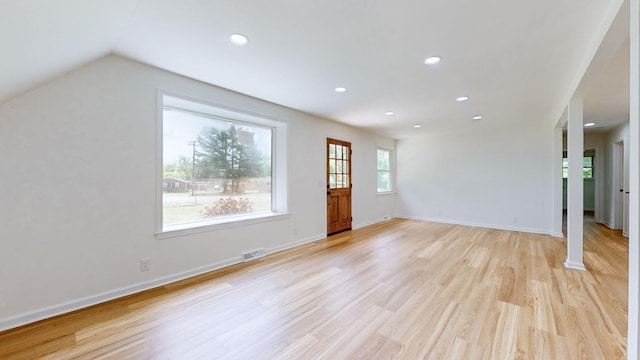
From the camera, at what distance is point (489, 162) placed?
6.09 metres

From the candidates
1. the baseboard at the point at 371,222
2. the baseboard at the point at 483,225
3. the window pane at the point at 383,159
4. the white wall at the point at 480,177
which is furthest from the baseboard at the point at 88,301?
the white wall at the point at 480,177

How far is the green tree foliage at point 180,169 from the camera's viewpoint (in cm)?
315

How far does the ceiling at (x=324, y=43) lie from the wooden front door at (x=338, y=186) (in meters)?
2.00

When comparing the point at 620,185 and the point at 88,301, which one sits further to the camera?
the point at 620,185

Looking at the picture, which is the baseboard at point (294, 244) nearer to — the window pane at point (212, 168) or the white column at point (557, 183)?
the window pane at point (212, 168)

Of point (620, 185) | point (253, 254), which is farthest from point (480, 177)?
point (253, 254)

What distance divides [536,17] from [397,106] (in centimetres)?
231

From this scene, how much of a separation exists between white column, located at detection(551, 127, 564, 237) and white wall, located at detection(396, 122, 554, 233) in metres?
0.15

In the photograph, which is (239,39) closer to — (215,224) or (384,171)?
(215,224)

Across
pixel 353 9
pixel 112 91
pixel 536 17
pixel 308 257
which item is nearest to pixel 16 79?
pixel 112 91

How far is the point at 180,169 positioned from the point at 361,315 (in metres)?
2.73

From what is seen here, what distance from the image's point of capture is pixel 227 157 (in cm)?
378

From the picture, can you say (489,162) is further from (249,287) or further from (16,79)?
(16,79)

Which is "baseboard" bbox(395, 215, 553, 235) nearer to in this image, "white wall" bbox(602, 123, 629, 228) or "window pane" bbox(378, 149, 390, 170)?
"window pane" bbox(378, 149, 390, 170)
